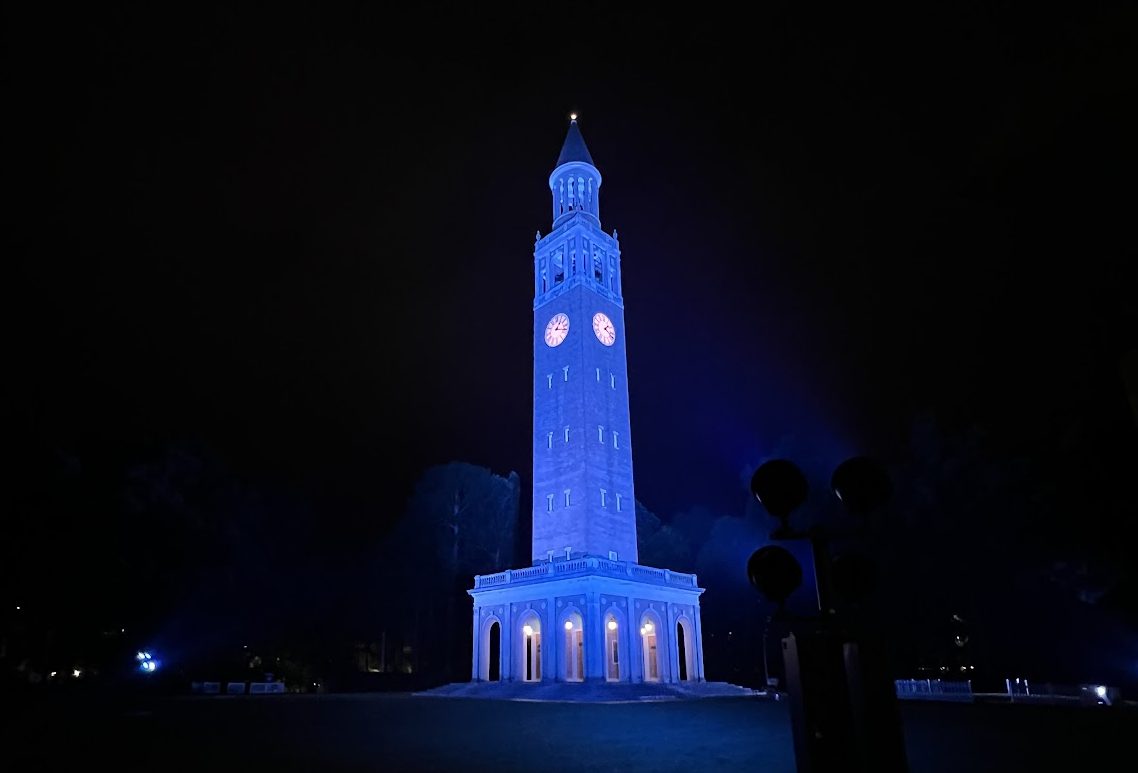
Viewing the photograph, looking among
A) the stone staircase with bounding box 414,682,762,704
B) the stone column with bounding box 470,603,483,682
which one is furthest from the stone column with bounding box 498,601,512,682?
the stone column with bounding box 470,603,483,682

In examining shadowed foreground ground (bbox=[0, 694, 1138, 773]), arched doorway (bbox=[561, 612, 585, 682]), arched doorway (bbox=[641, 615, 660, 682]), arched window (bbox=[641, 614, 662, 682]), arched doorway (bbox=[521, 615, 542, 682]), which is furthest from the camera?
arched doorway (bbox=[641, 615, 660, 682])

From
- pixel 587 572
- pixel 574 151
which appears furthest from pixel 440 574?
pixel 574 151

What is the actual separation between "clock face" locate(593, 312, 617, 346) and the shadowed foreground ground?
92.8 ft

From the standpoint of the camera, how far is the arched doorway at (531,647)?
136 feet

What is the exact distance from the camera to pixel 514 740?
1517 centimetres

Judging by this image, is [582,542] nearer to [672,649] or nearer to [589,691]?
[672,649]

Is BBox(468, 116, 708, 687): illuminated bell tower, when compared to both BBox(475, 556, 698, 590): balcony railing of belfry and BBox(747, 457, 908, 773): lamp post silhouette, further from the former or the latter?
BBox(747, 457, 908, 773): lamp post silhouette

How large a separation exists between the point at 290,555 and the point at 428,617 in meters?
11.6

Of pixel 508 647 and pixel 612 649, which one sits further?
pixel 612 649

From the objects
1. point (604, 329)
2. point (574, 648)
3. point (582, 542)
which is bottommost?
point (574, 648)

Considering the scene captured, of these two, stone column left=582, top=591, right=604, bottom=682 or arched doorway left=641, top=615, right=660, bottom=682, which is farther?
arched doorway left=641, top=615, right=660, bottom=682

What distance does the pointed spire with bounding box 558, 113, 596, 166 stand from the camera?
54.0 meters

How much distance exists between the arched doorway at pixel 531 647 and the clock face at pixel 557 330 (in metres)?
18.6

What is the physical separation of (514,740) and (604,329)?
117 ft
